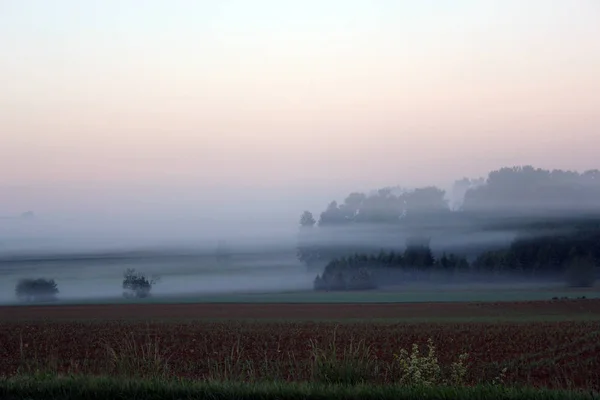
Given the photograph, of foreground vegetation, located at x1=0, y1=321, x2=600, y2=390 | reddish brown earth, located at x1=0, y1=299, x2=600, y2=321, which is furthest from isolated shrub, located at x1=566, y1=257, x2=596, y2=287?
foreground vegetation, located at x1=0, y1=321, x2=600, y2=390

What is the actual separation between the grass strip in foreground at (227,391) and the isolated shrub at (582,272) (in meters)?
82.7

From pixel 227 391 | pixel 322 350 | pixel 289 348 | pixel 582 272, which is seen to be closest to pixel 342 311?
pixel 289 348

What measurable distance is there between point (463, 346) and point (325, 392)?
19.6 meters

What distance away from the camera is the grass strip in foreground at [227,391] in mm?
8949

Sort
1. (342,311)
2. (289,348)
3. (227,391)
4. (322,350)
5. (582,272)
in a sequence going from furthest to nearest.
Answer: (582,272), (342,311), (289,348), (322,350), (227,391)

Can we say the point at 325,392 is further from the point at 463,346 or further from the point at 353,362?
the point at 463,346

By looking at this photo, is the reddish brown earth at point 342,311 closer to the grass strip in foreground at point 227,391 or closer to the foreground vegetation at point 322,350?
the foreground vegetation at point 322,350

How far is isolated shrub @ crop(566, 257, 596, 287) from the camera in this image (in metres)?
85.7

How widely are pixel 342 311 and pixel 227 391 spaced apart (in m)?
49.3

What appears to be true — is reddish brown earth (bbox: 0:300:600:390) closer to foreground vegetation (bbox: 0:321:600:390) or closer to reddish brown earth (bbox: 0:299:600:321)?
foreground vegetation (bbox: 0:321:600:390)

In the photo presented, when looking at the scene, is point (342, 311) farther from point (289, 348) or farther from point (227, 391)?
point (227, 391)

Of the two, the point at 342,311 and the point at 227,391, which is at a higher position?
the point at 227,391

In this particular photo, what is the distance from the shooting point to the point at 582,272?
285ft

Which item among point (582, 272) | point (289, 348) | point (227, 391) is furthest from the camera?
point (582, 272)
